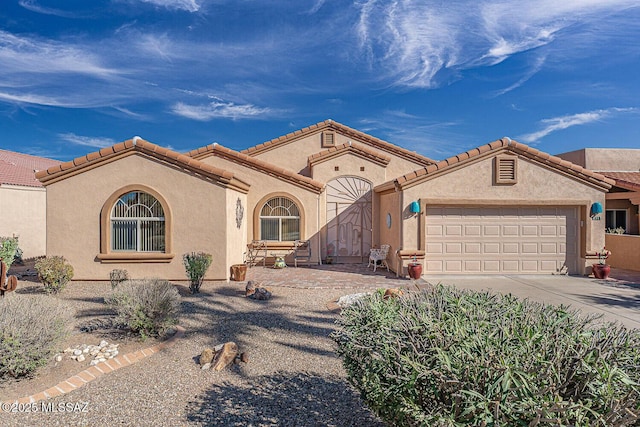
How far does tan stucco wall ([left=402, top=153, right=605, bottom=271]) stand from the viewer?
1264cm

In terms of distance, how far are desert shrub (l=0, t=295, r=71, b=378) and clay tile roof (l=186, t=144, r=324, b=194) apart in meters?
11.0

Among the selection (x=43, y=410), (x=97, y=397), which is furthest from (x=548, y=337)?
(x=43, y=410)

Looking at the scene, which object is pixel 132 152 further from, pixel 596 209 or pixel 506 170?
pixel 596 209

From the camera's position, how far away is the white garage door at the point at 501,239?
12852 mm

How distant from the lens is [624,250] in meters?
15.0

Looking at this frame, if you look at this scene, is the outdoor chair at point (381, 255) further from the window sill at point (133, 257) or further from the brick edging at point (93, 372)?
the brick edging at point (93, 372)

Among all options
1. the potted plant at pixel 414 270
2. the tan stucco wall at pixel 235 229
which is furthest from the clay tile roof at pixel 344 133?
the potted plant at pixel 414 270

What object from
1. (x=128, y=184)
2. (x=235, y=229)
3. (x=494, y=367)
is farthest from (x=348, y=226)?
(x=494, y=367)

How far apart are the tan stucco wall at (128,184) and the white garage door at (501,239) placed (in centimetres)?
734

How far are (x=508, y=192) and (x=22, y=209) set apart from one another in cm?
2265

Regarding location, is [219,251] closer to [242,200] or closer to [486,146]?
[242,200]

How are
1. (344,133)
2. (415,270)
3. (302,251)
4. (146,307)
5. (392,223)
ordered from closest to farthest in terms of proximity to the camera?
(146,307) → (415,270) → (392,223) → (302,251) → (344,133)

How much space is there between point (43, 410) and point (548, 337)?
5.48 metres

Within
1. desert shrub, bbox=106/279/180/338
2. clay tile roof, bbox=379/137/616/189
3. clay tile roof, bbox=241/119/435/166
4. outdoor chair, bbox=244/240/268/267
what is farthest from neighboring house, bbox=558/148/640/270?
desert shrub, bbox=106/279/180/338
